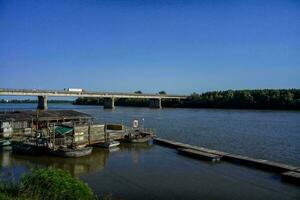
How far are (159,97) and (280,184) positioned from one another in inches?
6242

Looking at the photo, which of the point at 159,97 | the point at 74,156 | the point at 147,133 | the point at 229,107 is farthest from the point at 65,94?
the point at 74,156

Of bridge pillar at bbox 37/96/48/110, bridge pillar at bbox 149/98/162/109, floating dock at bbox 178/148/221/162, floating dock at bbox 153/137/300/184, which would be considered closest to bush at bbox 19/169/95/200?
floating dock at bbox 153/137/300/184

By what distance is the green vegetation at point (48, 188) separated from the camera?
44.8 feet

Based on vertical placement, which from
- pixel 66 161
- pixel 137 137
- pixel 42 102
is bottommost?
pixel 66 161

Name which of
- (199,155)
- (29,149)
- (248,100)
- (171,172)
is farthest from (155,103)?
(171,172)

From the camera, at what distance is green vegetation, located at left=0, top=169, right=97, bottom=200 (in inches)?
537

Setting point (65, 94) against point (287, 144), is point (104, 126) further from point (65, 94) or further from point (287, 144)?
point (65, 94)

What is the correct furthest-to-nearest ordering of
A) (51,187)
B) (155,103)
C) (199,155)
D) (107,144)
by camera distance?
(155,103) → (107,144) → (199,155) → (51,187)

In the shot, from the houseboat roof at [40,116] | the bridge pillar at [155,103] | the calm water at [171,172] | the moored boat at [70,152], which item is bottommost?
the calm water at [171,172]

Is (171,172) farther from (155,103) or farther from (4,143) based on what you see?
(155,103)

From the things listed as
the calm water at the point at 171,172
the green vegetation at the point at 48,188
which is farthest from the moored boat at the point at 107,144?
the green vegetation at the point at 48,188

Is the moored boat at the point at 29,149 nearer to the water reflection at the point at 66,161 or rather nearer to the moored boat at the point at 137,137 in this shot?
the water reflection at the point at 66,161

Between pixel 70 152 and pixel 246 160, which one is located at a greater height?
pixel 70 152

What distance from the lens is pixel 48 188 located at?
46.5 feet
